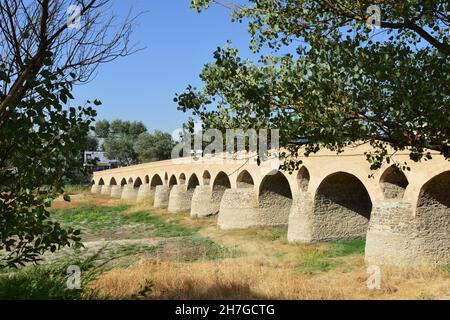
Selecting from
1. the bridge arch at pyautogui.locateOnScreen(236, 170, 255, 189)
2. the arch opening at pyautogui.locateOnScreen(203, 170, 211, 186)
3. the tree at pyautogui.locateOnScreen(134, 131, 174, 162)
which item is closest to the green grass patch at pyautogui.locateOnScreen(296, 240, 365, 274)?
the bridge arch at pyautogui.locateOnScreen(236, 170, 255, 189)

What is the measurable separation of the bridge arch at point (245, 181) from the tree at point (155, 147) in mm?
42928

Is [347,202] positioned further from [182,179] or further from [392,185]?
[182,179]

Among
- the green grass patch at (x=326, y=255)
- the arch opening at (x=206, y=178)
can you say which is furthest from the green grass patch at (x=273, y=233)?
the arch opening at (x=206, y=178)

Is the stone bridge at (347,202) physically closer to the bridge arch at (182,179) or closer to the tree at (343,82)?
the tree at (343,82)

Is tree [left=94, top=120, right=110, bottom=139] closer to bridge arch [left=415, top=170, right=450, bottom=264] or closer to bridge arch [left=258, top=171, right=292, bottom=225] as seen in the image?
bridge arch [left=258, top=171, right=292, bottom=225]

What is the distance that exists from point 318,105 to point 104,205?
3890 cm

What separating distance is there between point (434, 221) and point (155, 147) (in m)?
57.4

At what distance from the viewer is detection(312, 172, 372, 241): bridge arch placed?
1819 cm

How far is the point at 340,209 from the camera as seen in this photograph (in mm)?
18672

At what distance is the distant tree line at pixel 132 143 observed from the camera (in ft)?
223

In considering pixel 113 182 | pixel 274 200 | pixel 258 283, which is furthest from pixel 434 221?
pixel 113 182

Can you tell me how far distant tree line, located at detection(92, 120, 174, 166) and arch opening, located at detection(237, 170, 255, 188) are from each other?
129 ft

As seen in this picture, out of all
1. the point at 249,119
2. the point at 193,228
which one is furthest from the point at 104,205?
the point at 249,119

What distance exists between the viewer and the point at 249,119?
6.62 meters
